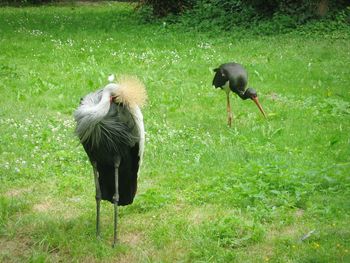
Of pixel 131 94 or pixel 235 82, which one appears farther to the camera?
pixel 235 82

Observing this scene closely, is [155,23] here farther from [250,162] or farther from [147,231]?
[147,231]

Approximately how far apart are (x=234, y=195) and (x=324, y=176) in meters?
1.02

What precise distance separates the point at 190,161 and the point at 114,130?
2656 mm

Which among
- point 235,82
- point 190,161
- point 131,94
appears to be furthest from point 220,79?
point 131,94

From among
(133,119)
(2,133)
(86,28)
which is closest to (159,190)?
(133,119)

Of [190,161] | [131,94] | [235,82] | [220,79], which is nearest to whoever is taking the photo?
[131,94]

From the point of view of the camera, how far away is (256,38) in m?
17.8

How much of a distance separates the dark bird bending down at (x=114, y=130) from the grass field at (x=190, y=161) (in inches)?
23.5

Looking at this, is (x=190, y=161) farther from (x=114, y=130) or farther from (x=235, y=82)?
(x=114, y=130)

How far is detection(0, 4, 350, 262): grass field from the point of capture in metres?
5.96

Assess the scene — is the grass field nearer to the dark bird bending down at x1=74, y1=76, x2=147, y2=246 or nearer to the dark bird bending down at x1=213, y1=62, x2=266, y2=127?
the dark bird bending down at x1=213, y1=62, x2=266, y2=127

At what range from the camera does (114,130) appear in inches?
226

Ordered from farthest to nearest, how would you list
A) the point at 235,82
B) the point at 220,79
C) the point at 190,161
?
1. the point at 220,79
2. the point at 235,82
3. the point at 190,161

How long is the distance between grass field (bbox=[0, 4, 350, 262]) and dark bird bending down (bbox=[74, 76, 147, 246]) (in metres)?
0.60
